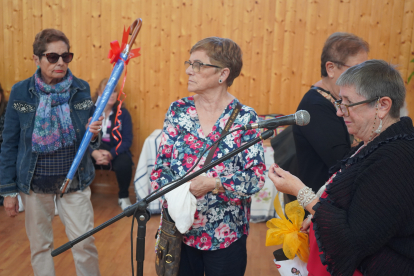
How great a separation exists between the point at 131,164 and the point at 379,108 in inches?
138

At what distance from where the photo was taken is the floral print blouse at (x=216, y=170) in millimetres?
1803

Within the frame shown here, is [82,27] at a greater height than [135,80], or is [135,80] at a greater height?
[82,27]

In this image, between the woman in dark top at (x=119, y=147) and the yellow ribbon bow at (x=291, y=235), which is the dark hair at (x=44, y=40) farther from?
the woman in dark top at (x=119, y=147)

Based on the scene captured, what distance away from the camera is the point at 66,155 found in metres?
2.30

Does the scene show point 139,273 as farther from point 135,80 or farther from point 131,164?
point 135,80

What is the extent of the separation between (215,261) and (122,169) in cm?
279

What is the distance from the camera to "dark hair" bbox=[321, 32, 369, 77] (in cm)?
195

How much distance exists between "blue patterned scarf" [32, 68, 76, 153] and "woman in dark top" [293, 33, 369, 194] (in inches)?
52.0

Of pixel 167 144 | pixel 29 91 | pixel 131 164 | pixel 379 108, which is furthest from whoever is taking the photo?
pixel 131 164

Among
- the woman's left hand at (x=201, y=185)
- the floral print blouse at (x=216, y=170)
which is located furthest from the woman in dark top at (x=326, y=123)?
the woman's left hand at (x=201, y=185)

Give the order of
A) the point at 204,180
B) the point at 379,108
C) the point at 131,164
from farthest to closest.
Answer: the point at 131,164 < the point at 204,180 < the point at 379,108

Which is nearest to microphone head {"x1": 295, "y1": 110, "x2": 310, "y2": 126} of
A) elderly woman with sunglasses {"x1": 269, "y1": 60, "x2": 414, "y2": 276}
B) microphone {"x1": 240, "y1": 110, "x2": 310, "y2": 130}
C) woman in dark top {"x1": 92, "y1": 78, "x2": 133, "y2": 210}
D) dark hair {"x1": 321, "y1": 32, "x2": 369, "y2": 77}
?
microphone {"x1": 240, "y1": 110, "x2": 310, "y2": 130}

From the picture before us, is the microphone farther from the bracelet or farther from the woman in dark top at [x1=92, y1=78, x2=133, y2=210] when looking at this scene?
the woman in dark top at [x1=92, y1=78, x2=133, y2=210]

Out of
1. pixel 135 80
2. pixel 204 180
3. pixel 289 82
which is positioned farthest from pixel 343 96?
pixel 135 80
